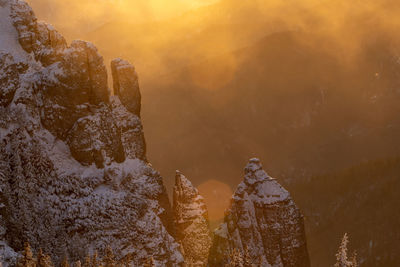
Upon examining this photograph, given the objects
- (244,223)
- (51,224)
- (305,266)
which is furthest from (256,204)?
(51,224)

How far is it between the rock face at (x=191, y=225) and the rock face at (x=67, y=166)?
5505 mm

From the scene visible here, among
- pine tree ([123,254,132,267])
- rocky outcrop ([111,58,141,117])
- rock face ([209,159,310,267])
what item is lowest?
pine tree ([123,254,132,267])

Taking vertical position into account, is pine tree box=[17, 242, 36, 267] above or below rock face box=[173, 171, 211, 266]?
below

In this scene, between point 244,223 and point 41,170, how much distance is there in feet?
97.7

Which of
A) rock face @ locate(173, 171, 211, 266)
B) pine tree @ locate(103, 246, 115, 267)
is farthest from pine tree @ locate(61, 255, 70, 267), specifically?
rock face @ locate(173, 171, 211, 266)

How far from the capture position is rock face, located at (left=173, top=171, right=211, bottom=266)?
5822 centimetres

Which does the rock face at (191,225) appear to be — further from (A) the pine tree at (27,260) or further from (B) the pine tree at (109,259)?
(A) the pine tree at (27,260)

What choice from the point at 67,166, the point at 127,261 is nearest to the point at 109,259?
the point at 127,261

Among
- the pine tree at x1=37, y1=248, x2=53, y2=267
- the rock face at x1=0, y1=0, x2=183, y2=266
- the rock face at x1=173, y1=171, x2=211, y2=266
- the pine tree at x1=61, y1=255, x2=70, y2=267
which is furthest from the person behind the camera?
the rock face at x1=173, y1=171, x2=211, y2=266

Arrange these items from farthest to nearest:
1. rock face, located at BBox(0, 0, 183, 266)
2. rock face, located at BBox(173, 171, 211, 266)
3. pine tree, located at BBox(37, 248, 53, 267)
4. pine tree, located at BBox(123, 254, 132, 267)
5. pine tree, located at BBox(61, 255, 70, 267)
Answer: rock face, located at BBox(173, 171, 211, 266)
pine tree, located at BBox(123, 254, 132, 267)
rock face, located at BBox(0, 0, 183, 266)
pine tree, located at BBox(61, 255, 70, 267)
pine tree, located at BBox(37, 248, 53, 267)

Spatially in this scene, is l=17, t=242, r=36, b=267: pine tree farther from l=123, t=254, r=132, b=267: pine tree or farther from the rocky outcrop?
the rocky outcrop

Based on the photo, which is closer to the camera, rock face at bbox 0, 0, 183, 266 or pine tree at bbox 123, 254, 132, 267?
rock face at bbox 0, 0, 183, 266

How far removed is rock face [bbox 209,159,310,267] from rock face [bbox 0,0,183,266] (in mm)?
11173

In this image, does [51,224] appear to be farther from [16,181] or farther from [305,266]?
[305,266]
